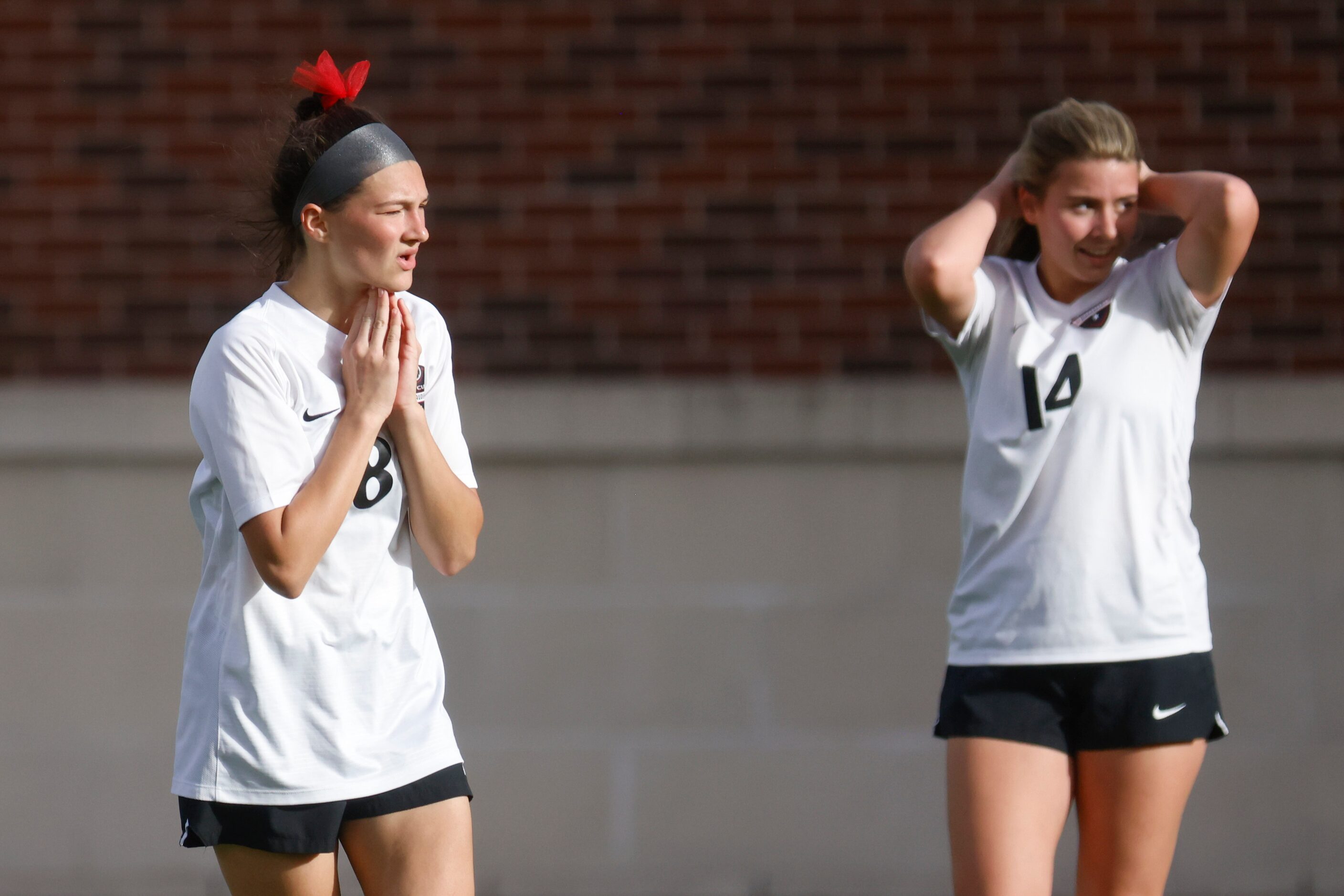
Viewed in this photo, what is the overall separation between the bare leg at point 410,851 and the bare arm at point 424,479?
1.27 feet

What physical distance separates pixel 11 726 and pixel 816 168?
10.4ft

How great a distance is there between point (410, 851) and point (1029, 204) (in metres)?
1.71

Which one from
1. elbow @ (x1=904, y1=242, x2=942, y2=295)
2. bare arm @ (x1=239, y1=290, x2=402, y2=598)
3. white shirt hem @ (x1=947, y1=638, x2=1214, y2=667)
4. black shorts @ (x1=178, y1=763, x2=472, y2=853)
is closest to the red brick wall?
elbow @ (x1=904, y1=242, x2=942, y2=295)

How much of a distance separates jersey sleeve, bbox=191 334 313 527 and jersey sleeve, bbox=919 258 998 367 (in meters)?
1.25

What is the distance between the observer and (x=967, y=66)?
4.45 metres

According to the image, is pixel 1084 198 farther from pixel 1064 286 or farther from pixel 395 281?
pixel 395 281

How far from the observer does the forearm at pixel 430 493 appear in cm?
209

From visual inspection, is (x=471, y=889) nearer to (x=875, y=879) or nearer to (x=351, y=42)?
(x=875, y=879)

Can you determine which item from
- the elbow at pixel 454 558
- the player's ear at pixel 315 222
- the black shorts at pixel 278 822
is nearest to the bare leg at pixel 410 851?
the black shorts at pixel 278 822

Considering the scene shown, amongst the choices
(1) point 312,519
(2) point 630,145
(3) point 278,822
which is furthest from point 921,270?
(2) point 630,145

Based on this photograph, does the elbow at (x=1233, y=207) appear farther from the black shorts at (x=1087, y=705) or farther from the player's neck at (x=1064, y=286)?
the black shorts at (x=1087, y=705)

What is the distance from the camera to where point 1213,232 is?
259 cm

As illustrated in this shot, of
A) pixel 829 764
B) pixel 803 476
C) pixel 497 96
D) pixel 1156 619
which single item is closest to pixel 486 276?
pixel 497 96

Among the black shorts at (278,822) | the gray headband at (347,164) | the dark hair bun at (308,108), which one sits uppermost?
the dark hair bun at (308,108)
